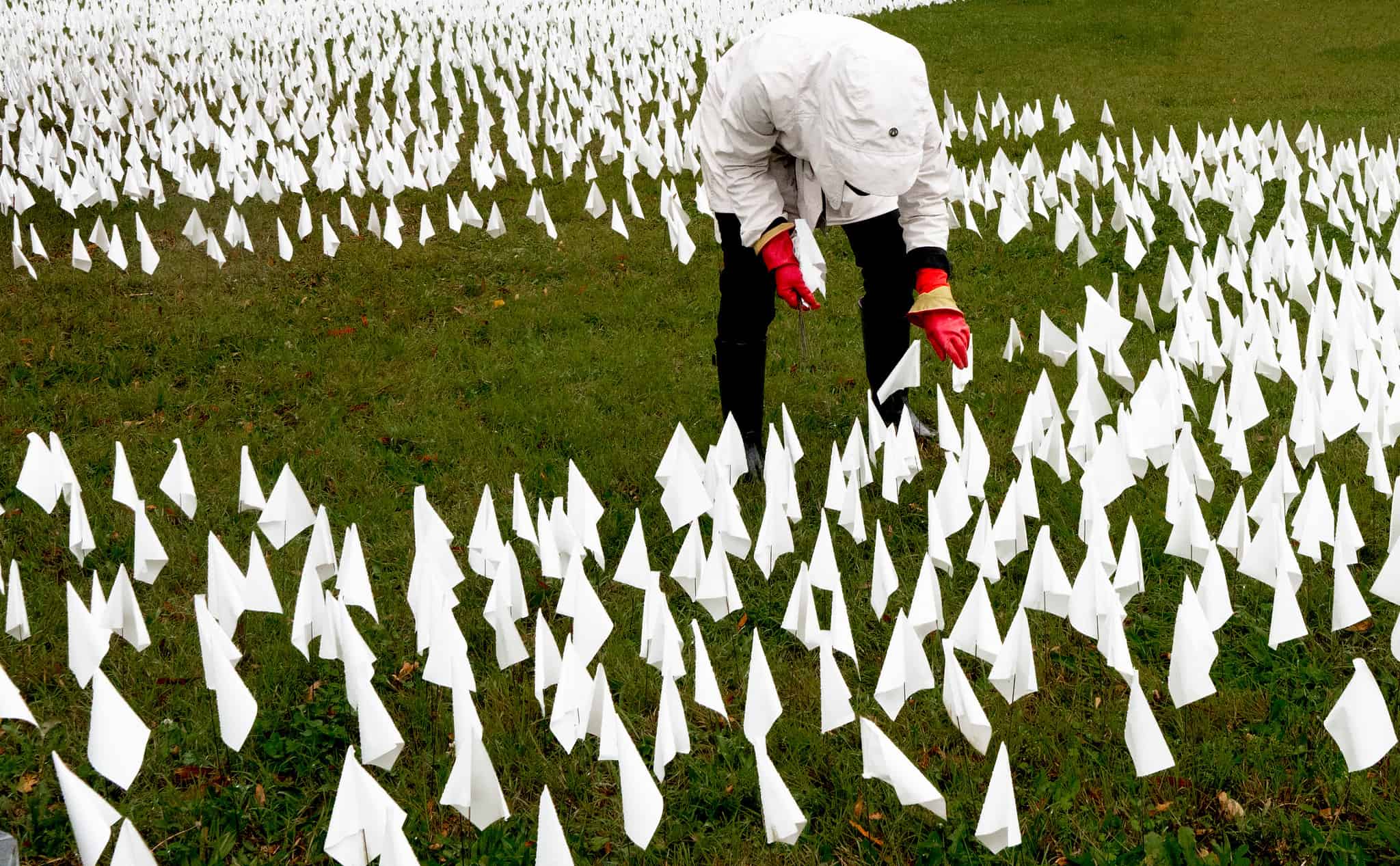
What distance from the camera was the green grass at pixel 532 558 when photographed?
8.73 feet

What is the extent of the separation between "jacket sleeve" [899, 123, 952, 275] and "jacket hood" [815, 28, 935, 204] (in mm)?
446

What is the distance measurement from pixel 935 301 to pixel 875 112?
2.59ft

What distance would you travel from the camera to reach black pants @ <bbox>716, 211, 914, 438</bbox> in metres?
3.99

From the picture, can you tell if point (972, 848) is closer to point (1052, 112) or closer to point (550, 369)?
point (550, 369)

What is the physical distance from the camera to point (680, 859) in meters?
2.58

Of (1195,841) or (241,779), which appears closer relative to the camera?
(1195,841)

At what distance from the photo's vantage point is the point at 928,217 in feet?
13.0

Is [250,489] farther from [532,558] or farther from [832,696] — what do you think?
[832,696]

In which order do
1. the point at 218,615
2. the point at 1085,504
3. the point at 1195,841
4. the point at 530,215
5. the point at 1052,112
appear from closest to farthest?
the point at 1195,841 → the point at 218,615 → the point at 1085,504 → the point at 530,215 → the point at 1052,112

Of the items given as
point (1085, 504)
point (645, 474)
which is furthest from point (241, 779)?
point (1085, 504)

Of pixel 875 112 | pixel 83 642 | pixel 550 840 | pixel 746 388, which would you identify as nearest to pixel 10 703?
pixel 83 642

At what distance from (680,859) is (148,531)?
192 centimetres

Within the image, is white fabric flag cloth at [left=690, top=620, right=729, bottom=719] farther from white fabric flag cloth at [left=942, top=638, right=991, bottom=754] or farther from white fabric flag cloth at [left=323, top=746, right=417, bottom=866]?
white fabric flag cloth at [left=323, top=746, right=417, bottom=866]

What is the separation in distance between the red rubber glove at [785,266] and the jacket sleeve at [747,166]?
46 millimetres
